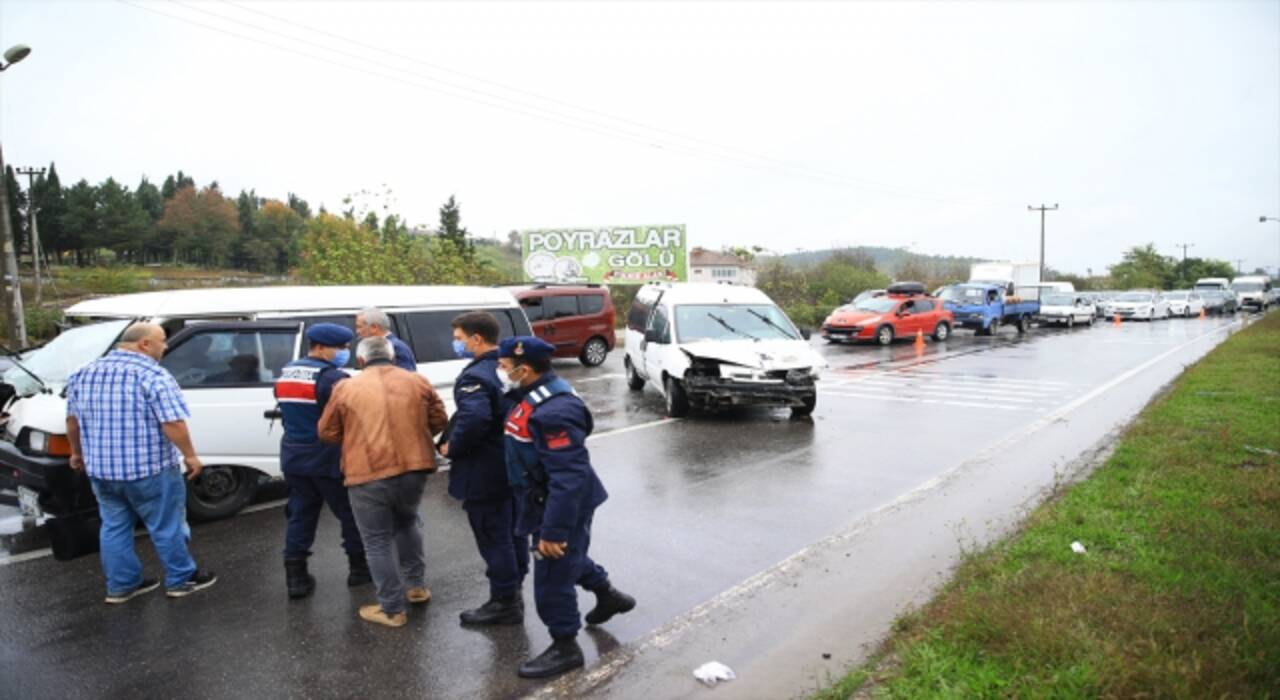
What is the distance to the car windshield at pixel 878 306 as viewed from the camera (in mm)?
24155

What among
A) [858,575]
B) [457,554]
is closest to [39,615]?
[457,554]

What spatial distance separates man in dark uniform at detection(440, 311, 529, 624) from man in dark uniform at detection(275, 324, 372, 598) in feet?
3.00

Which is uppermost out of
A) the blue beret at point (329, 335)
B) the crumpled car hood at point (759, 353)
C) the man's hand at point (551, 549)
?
the blue beret at point (329, 335)

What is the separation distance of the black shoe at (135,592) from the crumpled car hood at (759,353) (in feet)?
22.7

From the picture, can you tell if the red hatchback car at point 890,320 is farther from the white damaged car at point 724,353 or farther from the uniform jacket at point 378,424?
the uniform jacket at point 378,424

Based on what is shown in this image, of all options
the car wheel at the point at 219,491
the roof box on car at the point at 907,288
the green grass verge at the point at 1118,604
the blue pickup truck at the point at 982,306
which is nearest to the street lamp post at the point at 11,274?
the car wheel at the point at 219,491

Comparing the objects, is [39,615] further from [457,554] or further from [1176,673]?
[1176,673]

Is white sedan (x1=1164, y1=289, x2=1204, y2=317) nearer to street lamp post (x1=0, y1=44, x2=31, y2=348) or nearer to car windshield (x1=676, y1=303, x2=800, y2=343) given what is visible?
car windshield (x1=676, y1=303, x2=800, y2=343)

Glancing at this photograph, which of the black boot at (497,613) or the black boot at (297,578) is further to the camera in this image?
the black boot at (297,578)

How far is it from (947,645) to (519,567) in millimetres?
2412

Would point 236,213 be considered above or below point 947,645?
above

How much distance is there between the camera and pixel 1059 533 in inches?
208

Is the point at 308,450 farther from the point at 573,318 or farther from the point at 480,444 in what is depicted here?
the point at 573,318

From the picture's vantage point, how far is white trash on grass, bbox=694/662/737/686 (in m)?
3.78
